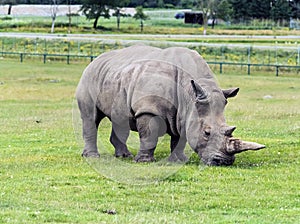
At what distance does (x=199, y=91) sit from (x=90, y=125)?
3262mm

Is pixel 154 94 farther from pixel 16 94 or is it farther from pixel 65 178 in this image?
pixel 16 94

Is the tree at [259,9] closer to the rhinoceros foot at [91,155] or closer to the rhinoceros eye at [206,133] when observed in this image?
the rhinoceros foot at [91,155]

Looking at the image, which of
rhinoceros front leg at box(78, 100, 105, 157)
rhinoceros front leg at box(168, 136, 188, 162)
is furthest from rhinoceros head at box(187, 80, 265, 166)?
rhinoceros front leg at box(78, 100, 105, 157)

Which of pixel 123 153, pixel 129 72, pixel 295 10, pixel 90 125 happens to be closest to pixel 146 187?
pixel 129 72

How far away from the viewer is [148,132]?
16516 millimetres

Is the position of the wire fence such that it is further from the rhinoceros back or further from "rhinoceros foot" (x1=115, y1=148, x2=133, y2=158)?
"rhinoceros foot" (x1=115, y1=148, x2=133, y2=158)

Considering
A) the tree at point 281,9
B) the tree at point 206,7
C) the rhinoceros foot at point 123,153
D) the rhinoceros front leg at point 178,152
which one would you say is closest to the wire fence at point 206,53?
the rhinoceros foot at point 123,153

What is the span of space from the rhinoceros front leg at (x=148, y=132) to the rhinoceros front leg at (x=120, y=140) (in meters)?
→ 1.25

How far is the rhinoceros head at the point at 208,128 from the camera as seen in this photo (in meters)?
15.7

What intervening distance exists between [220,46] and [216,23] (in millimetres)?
49616

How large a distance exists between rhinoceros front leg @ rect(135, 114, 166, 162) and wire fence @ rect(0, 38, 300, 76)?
37.6 meters

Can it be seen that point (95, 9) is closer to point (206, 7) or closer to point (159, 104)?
point (206, 7)

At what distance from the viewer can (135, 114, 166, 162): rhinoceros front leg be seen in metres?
16.4

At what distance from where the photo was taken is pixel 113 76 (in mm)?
17500
